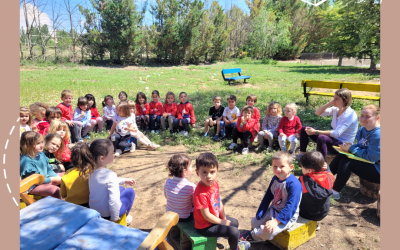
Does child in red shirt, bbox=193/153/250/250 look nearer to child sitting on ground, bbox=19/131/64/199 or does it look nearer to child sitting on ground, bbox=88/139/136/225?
child sitting on ground, bbox=88/139/136/225

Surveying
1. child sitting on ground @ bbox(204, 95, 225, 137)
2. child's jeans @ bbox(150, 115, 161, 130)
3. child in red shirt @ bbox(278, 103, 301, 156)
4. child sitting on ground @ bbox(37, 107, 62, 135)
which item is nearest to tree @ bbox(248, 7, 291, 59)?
child sitting on ground @ bbox(204, 95, 225, 137)

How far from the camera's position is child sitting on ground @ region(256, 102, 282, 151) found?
5.36m

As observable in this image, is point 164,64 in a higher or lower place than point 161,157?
higher

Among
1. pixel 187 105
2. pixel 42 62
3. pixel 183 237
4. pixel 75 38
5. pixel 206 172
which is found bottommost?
pixel 183 237

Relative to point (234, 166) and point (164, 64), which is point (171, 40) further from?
point (234, 166)

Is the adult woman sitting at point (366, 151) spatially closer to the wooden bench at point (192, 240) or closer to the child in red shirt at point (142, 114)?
the wooden bench at point (192, 240)

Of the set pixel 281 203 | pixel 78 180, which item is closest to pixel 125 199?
pixel 78 180

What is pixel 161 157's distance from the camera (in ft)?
17.6

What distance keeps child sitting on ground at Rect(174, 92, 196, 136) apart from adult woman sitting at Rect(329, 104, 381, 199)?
12.4 feet

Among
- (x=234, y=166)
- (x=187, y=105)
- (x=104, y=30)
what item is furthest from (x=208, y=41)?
(x=234, y=166)

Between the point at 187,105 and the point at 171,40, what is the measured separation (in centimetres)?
2433

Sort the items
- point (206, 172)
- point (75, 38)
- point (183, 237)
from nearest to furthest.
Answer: point (206, 172) < point (183, 237) < point (75, 38)

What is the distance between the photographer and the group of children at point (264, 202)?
7.91 feet

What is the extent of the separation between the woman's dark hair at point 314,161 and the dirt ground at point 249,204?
84 cm
